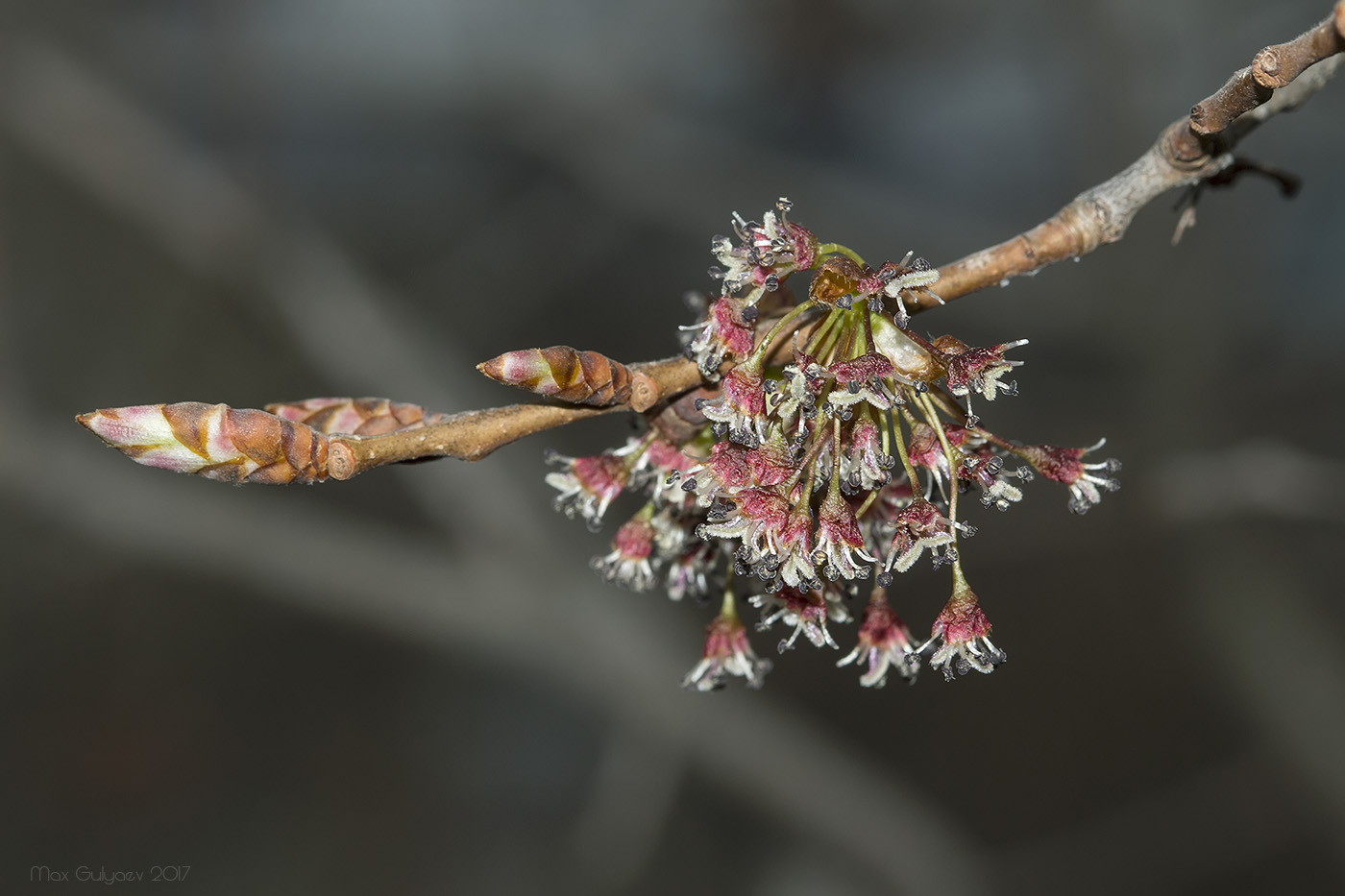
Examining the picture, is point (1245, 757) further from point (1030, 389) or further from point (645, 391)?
point (645, 391)

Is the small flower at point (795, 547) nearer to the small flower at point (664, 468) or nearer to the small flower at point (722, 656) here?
the small flower at point (664, 468)

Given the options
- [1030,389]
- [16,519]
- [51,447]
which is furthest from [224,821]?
[1030,389]

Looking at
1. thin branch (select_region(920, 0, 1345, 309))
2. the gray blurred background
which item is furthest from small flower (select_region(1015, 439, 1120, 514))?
the gray blurred background

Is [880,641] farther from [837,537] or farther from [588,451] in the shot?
[588,451]

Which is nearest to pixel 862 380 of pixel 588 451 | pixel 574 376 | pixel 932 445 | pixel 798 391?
pixel 798 391

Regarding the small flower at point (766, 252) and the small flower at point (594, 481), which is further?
the small flower at point (594, 481)

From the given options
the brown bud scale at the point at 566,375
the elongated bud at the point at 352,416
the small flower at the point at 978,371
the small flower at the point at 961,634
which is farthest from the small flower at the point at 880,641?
the elongated bud at the point at 352,416

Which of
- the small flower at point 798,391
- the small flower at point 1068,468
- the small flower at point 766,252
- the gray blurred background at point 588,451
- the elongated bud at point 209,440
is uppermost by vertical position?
the gray blurred background at point 588,451
